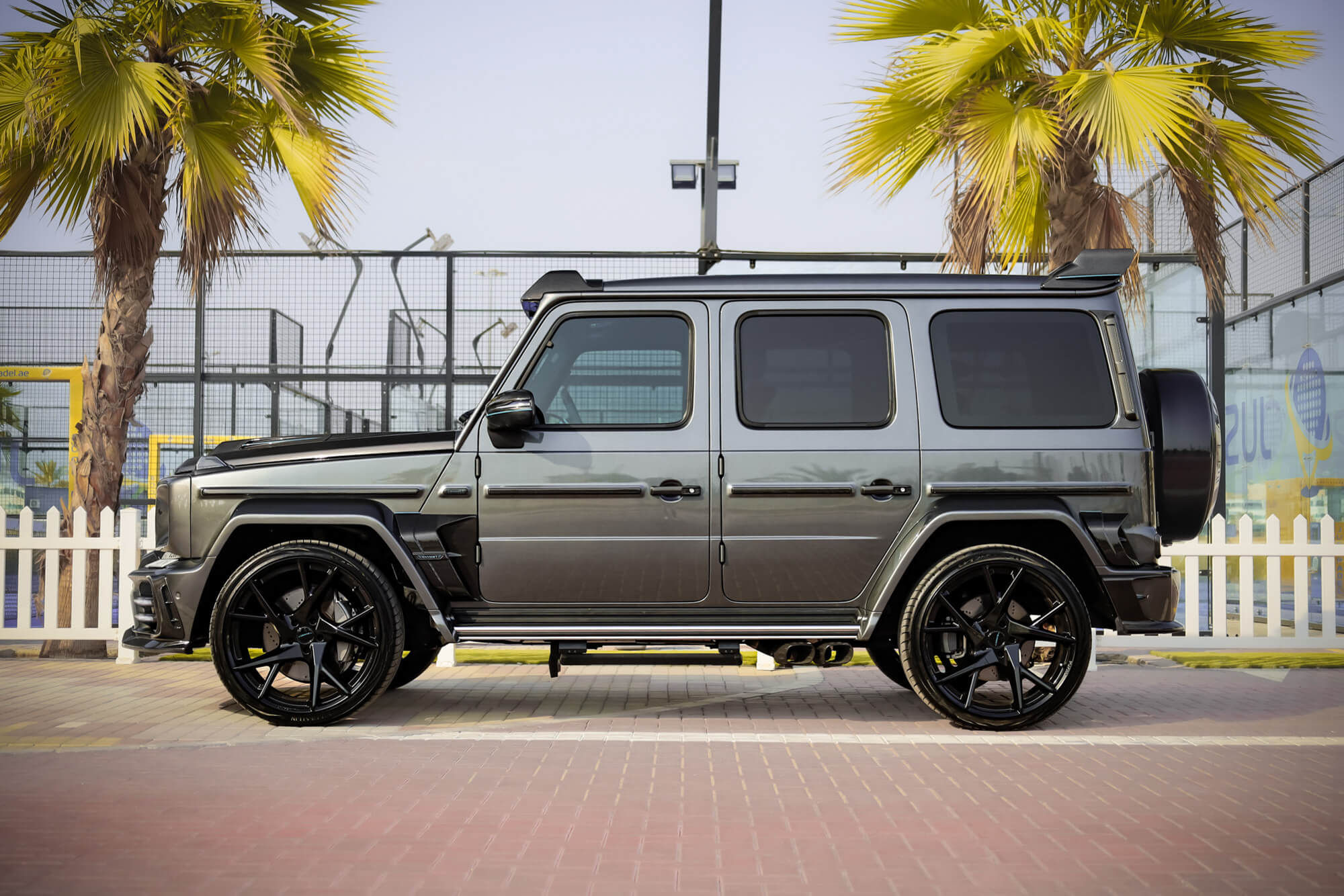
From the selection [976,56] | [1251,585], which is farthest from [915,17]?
[1251,585]

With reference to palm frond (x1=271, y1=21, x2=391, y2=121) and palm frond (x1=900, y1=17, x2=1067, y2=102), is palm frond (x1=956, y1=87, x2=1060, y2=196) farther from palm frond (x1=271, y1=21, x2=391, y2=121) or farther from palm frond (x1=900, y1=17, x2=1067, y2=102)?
palm frond (x1=271, y1=21, x2=391, y2=121)

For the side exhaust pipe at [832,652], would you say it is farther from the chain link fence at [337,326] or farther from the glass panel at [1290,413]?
the glass panel at [1290,413]

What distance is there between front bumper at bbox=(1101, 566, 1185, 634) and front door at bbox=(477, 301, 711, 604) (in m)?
2.13

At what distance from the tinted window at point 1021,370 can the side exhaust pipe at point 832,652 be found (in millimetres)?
1342

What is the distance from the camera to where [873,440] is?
247 inches

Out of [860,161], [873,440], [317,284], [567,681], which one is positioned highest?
[860,161]

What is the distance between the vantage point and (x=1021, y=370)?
21.0 feet

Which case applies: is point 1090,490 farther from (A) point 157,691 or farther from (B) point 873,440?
(A) point 157,691

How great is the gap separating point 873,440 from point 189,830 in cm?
373

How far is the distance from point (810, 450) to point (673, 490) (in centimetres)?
75

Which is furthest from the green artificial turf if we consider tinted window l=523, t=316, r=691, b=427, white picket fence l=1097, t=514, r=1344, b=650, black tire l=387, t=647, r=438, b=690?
black tire l=387, t=647, r=438, b=690

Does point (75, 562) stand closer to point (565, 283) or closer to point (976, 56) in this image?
point (565, 283)

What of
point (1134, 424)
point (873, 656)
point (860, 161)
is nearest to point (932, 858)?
point (1134, 424)

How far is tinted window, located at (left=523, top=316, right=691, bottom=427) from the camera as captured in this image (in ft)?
20.7
